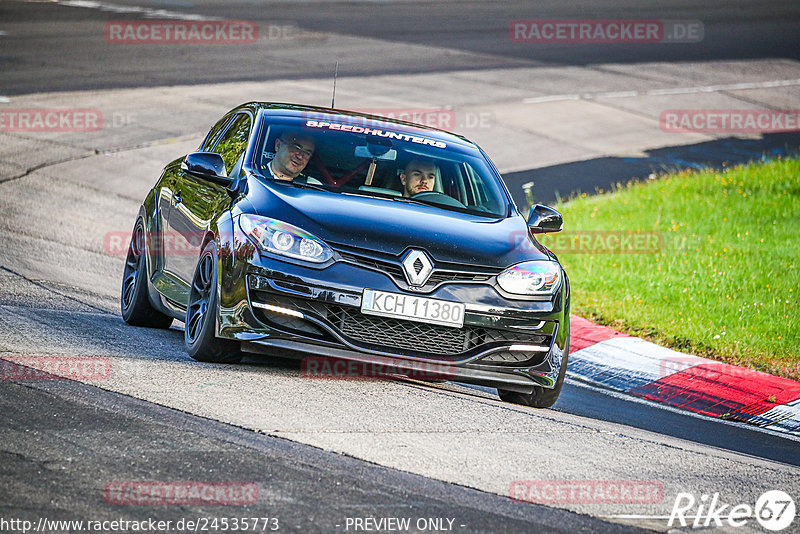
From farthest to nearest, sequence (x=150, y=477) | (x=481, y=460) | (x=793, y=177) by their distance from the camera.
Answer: (x=793, y=177), (x=481, y=460), (x=150, y=477)

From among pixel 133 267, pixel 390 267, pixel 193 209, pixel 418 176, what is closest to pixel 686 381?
pixel 418 176

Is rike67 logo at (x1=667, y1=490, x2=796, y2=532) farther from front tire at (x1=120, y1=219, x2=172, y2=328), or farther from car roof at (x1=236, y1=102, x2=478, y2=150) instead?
front tire at (x1=120, y1=219, x2=172, y2=328)

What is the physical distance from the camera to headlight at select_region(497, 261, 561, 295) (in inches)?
272

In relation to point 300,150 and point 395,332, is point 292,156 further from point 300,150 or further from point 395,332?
point 395,332

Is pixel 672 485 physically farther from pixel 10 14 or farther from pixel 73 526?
pixel 10 14

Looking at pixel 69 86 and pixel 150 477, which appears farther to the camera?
pixel 69 86

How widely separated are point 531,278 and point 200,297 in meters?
1.99

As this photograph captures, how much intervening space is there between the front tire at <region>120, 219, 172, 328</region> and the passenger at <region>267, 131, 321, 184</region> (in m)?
1.55

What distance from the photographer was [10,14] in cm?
2772

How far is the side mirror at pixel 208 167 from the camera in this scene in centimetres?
750

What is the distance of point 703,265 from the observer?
12477 millimetres

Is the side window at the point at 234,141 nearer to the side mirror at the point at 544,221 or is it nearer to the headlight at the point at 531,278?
the side mirror at the point at 544,221

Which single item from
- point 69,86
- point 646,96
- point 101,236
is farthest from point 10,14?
point 101,236

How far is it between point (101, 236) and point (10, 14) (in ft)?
55.8
